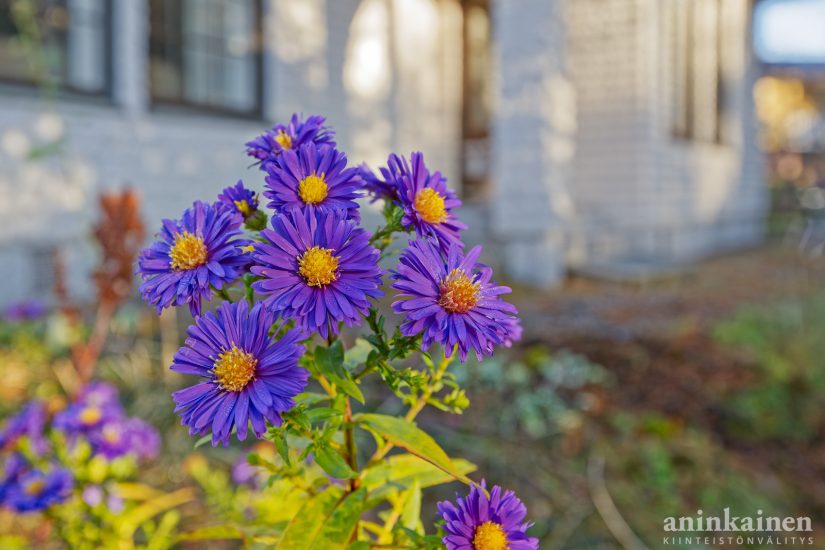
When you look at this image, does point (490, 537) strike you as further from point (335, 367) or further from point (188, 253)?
point (188, 253)

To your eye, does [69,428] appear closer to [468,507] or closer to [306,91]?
[468,507]

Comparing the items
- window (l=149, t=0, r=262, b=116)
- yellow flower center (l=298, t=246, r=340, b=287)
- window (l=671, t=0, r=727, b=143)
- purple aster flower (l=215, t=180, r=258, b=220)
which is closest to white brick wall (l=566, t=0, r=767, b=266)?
window (l=671, t=0, r=727, b=143)

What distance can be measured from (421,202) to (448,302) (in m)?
0.17

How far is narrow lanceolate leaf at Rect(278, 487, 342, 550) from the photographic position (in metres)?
0.77

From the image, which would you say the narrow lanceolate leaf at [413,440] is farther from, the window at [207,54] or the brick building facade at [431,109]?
the window at [207,54]

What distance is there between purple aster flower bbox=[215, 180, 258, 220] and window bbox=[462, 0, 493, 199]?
7546mm

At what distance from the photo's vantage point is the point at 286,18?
5617mm

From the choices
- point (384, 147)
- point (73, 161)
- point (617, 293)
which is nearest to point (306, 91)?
point (384, 147)

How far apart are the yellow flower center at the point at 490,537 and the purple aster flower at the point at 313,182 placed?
1.17ft

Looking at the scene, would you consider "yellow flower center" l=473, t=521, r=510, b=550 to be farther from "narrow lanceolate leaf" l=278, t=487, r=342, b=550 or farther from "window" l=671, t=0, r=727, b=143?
"window" l=671, t=0, r=727, b=143

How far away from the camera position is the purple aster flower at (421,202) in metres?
0.80

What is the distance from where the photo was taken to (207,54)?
210 inches

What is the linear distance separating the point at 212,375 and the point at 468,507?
0.29 m

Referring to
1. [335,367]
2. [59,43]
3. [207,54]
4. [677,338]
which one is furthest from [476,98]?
[335,367]
